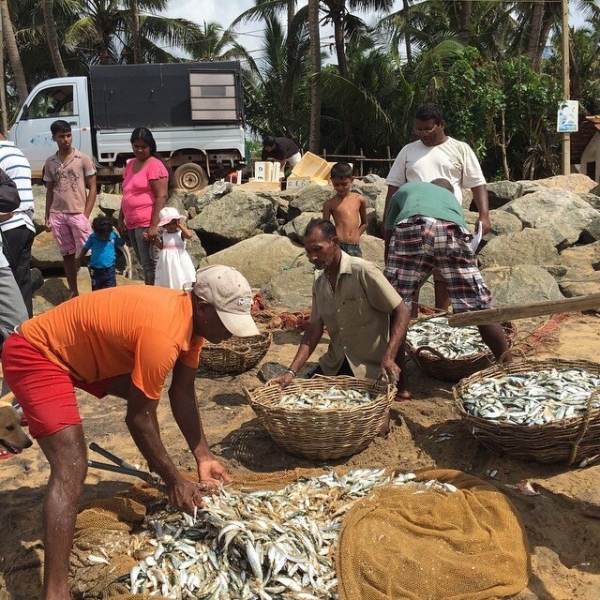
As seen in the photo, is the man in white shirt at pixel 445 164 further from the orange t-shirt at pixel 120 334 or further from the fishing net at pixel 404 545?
the orange t-shirt at pixel 120 334

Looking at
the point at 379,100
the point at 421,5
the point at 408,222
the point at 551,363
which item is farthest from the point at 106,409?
the point at 421,5

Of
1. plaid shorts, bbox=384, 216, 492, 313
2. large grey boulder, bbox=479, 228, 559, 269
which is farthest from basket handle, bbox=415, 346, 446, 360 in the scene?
large grey boulder, bbox=479, 228, 559, 269

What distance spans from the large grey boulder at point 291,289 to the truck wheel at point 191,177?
7096 millimetres

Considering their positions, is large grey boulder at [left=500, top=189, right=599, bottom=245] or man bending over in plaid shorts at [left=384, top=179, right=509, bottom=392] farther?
large grey boulder at [left=500, top=189, right=599, bottom=245]

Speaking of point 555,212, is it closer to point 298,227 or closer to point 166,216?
point 298,227

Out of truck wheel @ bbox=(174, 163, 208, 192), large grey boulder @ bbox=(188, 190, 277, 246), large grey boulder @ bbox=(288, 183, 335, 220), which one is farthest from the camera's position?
truck wheel @ bbox=(174, 163, 208, 192)

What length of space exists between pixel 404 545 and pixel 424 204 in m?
2.91

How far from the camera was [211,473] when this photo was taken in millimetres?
3695

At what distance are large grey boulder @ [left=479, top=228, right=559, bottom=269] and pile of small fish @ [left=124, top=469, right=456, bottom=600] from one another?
738 cm

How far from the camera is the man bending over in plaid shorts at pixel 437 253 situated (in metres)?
5.23

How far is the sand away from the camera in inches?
134

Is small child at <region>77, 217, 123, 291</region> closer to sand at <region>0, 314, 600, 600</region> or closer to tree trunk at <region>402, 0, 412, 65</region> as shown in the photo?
sand at <region>0, 314, 600, 600</region>

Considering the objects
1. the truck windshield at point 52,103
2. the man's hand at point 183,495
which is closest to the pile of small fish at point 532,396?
the man's hand at point 183,495

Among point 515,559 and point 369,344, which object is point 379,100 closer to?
point 369,344
